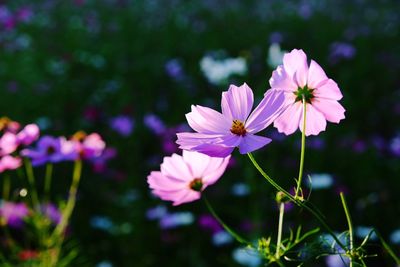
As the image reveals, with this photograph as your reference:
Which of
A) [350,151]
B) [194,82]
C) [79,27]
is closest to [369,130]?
[350,151]

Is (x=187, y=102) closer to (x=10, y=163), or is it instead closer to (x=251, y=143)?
(x=10, y=163)

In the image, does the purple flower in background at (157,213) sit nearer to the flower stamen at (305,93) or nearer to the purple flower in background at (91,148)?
the purple flower in background at (91,148)

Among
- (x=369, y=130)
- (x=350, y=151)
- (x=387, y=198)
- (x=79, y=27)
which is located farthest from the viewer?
(x=79, y=27)

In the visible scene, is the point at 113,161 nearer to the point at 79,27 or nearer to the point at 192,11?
the point at 79,27

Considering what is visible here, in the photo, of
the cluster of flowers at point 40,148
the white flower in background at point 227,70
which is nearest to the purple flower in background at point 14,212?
the cluster of flowers at point 40,148

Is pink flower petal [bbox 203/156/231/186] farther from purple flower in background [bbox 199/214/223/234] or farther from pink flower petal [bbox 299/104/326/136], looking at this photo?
purple flower in background [bbox 199/214/223/234]

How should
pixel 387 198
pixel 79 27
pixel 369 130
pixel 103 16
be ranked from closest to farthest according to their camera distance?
pixel 387 198 → pixel 369 130 → pixel 79 27 → pixel 103 16

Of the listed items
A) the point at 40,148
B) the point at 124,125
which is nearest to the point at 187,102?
the point at 124,125
